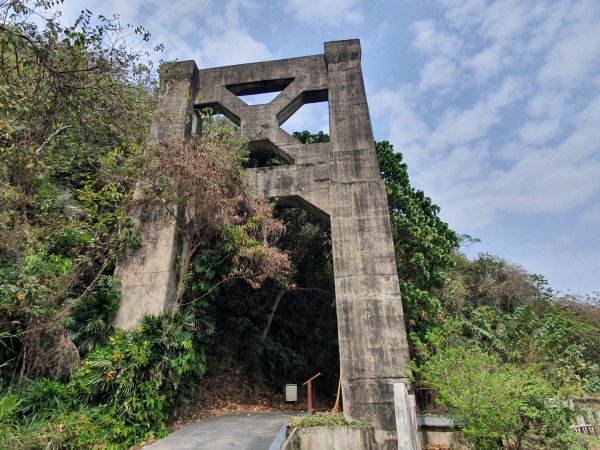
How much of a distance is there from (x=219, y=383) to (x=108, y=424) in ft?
14.4

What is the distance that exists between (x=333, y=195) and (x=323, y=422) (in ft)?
15.2

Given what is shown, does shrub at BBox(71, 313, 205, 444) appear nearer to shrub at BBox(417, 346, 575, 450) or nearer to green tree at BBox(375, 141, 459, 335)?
shrub at BBox(417, 346, 575, 450)

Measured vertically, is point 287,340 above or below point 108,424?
above

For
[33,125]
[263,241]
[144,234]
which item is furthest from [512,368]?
[33,125]

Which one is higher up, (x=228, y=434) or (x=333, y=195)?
(x=333, y=195)

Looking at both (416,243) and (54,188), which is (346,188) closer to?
(416,243)

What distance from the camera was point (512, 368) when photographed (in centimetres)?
681

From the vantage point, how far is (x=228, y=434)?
6191mm

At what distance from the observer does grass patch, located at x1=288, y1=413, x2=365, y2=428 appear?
6.61m

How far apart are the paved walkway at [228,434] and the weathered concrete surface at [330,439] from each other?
14.8 inches

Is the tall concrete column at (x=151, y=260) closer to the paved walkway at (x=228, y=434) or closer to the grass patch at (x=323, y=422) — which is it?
the paved walkway at (x=228, y=434)

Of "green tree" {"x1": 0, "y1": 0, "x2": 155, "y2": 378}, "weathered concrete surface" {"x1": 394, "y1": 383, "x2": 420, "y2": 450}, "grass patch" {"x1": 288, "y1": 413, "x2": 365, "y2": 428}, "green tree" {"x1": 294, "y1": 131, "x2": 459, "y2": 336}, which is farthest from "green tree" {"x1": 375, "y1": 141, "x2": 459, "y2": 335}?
"green tree" {"x1": 0, "y1": 0, "x2": 155, "y2": 378}

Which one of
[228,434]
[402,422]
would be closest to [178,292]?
[228,434]

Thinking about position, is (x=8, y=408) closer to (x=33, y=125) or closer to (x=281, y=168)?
(x=33, y=125)
